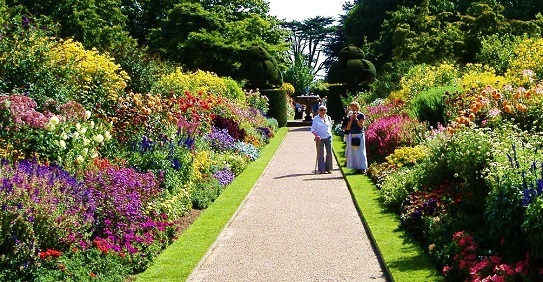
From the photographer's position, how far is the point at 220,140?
58.6 ft

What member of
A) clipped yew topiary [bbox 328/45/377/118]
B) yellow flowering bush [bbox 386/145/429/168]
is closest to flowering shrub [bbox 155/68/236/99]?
yellow flowering bush [bbox 386/145/429/168]

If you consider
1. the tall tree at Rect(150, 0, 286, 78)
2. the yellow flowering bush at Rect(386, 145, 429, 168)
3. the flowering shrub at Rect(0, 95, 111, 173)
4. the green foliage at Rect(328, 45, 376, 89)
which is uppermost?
the tall tree at Rect(150, 0, 286, 78)

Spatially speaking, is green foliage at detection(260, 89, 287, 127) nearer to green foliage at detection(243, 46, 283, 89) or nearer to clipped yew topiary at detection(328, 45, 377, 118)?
green foliage at detection(243, 46, 283, 89)

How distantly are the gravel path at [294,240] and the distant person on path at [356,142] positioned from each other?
1.20m

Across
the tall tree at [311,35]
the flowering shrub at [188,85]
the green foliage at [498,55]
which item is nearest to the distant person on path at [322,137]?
the flowering shrub at [188,85]

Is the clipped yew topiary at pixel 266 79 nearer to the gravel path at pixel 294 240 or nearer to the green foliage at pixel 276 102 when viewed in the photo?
the green foliage at pixel 276 102

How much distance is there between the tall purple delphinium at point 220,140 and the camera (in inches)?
685

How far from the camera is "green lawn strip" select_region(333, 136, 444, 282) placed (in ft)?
23.9

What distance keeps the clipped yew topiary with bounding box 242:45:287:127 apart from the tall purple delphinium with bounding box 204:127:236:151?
52.4 feet

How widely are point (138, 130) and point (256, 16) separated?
106 ft

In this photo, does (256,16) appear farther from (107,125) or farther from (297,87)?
(107,125)

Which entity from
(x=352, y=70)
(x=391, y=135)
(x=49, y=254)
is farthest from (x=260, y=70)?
(x=49, y=254)

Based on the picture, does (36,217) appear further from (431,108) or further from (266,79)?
(266,79)

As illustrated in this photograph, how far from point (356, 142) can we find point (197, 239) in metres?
7.17
